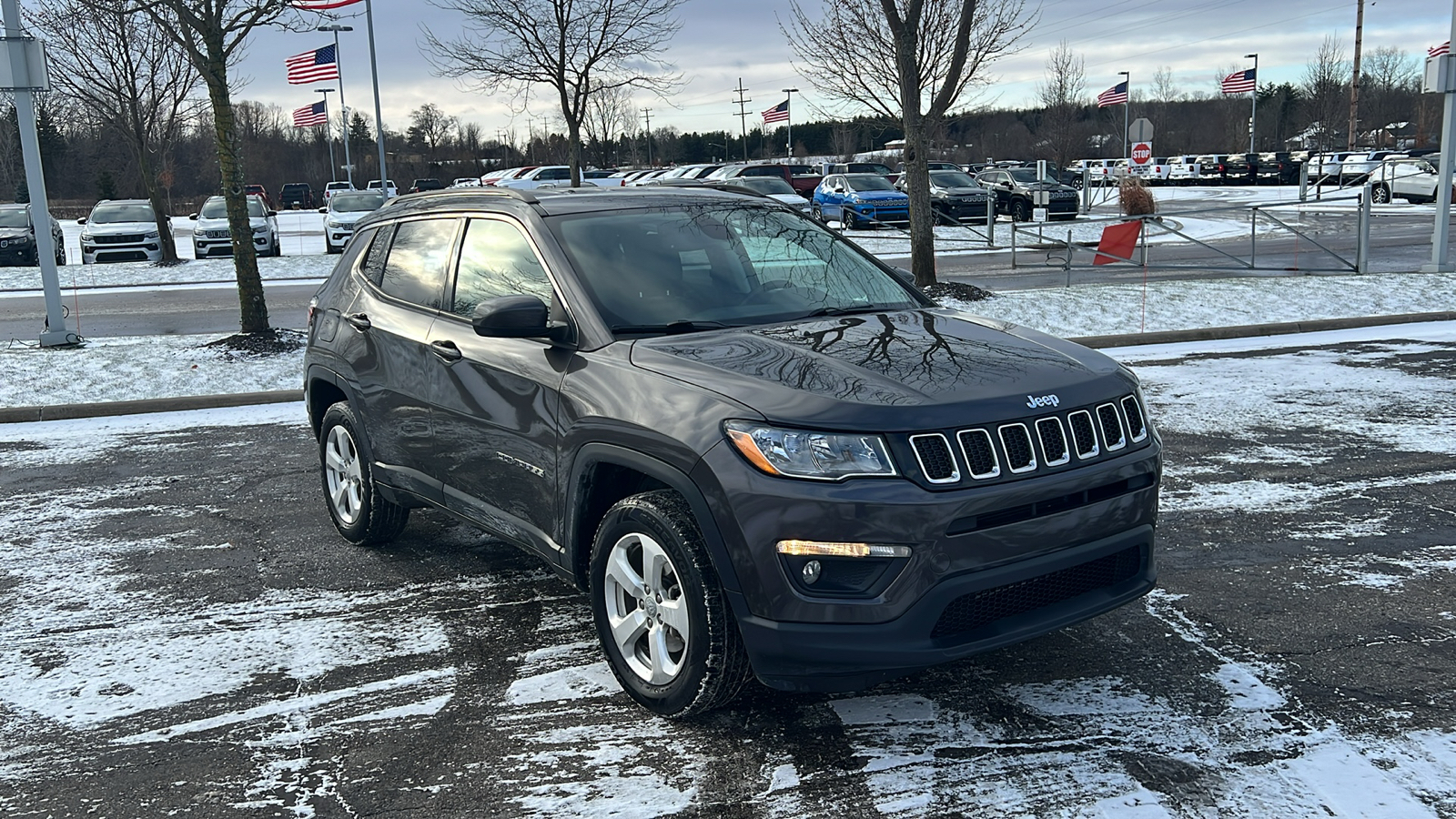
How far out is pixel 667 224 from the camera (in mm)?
4770

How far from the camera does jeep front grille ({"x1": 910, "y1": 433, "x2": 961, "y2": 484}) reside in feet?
10.9

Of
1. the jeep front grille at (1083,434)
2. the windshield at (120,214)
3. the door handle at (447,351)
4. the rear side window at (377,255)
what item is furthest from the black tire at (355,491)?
the windshield at (120,214)

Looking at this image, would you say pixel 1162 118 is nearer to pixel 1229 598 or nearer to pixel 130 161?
pixel 130 161

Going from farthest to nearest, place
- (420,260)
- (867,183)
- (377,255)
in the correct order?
(867,183), (377,255), (420,260)

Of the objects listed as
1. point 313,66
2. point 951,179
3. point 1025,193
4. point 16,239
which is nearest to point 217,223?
point 16,239

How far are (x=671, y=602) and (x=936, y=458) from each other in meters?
0.99

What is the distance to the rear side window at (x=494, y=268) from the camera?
4520 millimetres

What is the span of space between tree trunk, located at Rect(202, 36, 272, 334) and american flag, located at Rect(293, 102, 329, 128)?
90.5 feet

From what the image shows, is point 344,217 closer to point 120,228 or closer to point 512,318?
point 120,228

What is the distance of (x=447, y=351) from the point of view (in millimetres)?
4793

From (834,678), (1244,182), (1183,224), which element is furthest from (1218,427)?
(1244,182)

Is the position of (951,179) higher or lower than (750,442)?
higher

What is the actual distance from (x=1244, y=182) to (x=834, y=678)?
5758 cm

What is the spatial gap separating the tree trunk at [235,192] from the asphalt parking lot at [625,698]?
225 inches
